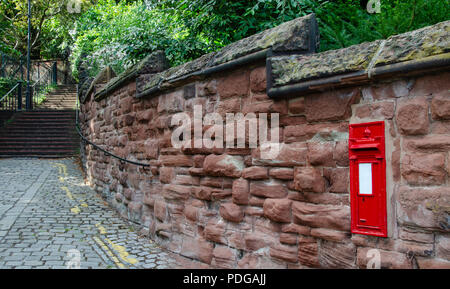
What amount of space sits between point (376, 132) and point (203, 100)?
201 cm

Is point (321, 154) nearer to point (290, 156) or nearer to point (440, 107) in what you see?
point (290, 156)

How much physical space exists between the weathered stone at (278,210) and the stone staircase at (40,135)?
39.2 ft

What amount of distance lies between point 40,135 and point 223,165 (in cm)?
1311

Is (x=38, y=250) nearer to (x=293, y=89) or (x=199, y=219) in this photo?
(x=199, y=219)

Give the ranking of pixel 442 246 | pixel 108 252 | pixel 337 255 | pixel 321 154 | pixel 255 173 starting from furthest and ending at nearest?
pixel 108 252, pixel 255 173, pixel 321 154, pixel 337 255, pixel 442 246

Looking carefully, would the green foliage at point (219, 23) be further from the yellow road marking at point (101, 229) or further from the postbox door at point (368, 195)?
the yellow road marking at point (101, 229)

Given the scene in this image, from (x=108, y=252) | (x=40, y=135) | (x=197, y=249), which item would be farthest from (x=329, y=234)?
(x=40, y=135)

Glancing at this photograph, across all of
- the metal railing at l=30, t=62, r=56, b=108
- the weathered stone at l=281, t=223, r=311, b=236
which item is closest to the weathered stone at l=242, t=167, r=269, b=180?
the weathered stone at l=281, t=223, r=311, b=236

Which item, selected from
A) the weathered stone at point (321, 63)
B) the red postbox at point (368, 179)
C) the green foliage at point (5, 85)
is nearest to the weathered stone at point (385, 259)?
the red postbox at point (368, 179)

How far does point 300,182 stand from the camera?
3062 millimetres

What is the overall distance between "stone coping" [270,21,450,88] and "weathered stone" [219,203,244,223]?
4.05 ft

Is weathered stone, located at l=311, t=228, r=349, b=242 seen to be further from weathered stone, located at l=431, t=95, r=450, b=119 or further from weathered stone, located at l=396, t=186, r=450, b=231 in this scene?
weathered stone, located at l=431, t=95, r=450, b=119

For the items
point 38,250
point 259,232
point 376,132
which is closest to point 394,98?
point 376,132

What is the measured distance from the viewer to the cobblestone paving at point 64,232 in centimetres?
414
